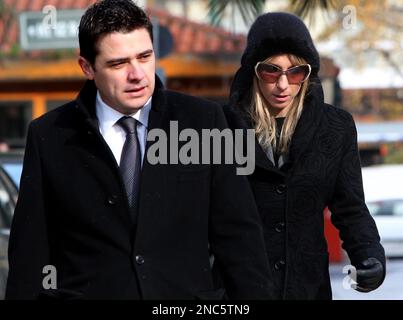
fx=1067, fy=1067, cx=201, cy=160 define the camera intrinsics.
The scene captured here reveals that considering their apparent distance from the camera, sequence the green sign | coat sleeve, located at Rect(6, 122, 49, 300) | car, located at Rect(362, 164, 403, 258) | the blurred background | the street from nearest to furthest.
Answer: coat sleeve, located at Rect(6, 122, 49, 300)
the street
the blurred background
the green sign
car, located at Rect(362, 164, 403, 258)

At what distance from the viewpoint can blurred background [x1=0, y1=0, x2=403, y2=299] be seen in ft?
24.3

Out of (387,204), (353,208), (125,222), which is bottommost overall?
(125,222)

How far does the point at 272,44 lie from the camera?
3.87 m

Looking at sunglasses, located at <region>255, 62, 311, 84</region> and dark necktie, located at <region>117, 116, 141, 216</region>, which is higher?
sunglasses, located at <region>255, 62, 311, 84</region>

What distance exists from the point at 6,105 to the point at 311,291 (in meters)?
15.8

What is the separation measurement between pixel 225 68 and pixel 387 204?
6.28m

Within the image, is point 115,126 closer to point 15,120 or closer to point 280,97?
point 280,97

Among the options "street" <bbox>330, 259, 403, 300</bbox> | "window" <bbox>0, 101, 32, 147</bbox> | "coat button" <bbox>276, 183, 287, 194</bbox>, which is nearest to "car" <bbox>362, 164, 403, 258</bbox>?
"street" <bbox>330, 259, 403, 300</bbox>

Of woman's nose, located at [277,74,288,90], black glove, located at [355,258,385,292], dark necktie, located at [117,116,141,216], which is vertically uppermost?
woman's nose, located at [277,74,288,90]

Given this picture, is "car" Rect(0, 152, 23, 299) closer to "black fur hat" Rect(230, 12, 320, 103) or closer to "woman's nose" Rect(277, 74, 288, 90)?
"black fur hat" Rect(230, 12, 320, 103)

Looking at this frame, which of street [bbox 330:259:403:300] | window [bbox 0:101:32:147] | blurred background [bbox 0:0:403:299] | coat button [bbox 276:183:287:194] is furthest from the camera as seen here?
window [bbox 0:101:32:147]

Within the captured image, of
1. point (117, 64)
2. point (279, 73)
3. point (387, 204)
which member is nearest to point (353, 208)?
point (279, 73)

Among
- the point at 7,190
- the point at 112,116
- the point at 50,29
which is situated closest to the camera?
the point at 112,116

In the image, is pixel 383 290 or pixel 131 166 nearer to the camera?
pixel 131 166
